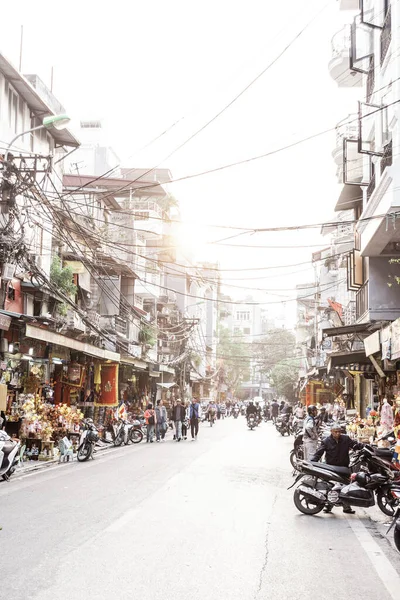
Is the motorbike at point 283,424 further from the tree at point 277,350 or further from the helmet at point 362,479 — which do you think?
the tree at point 277,350

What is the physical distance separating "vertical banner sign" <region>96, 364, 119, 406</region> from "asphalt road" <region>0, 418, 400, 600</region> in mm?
15246

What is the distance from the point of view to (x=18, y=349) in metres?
20.4

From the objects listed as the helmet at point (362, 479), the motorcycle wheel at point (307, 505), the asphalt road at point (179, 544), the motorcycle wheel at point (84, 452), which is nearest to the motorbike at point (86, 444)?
the motorcycle wheel at point (84, 452)

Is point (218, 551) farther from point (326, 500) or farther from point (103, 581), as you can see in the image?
point (326, 500)

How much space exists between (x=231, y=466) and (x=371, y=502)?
7.39m

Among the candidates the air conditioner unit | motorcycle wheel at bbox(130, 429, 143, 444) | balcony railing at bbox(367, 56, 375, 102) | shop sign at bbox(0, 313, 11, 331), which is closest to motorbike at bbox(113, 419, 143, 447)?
motorcycle wheel at bbox(130, 429, 143, 444)

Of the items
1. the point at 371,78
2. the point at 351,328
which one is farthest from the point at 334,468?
the point at 371,78

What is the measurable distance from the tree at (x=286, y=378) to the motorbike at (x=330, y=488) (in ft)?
244

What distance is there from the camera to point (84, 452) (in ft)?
62.5

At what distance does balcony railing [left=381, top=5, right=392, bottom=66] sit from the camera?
687 inches

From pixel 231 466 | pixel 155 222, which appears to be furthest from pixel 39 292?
pixel 155 222

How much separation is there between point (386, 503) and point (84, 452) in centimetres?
1039

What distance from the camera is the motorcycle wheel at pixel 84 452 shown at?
62.2 ft

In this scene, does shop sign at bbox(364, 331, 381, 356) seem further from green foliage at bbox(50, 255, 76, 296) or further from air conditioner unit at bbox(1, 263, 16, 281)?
green foliage at bbox(50, 255, 76, 296)
